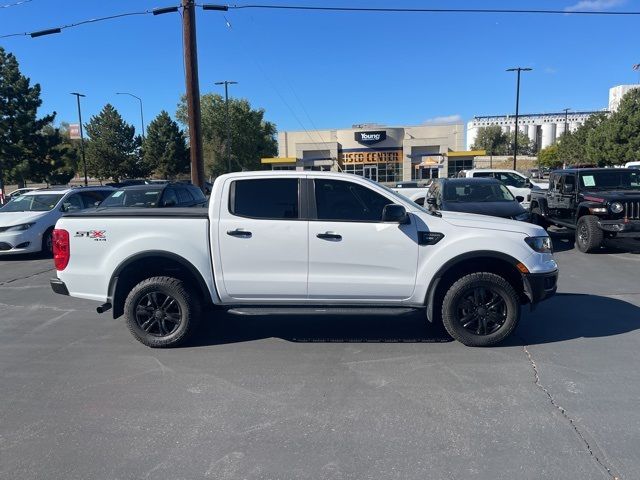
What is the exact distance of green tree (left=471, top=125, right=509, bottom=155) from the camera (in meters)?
116

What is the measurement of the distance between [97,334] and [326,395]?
325 cm

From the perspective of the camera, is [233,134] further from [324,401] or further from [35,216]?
[324,401]

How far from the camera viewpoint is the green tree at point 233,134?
61375mm

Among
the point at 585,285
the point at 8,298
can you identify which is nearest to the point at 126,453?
the point at 8,298

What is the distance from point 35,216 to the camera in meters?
11.9

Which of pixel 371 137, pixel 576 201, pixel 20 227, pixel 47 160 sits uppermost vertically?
pixel 371 137

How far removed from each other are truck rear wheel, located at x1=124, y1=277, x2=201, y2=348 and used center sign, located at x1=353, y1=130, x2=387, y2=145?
53.5m

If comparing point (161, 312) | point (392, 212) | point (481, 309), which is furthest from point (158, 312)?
point (481, 309)

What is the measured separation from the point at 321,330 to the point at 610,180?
9.30 metres

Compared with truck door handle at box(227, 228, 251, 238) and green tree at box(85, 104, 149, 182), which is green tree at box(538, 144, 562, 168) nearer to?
green tree at box(85, 104, 149, 182)

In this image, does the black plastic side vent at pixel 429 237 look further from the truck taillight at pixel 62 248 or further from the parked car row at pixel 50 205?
the parked car row at pixel 50 205

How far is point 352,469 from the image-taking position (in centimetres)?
310

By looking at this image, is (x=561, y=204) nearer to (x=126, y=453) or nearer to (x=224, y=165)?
(x=126, y=453)

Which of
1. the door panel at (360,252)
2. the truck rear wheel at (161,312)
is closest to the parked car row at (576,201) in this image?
the door panel at (360,252)
